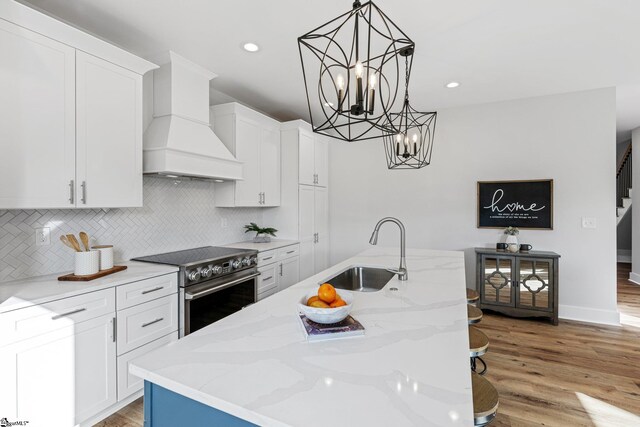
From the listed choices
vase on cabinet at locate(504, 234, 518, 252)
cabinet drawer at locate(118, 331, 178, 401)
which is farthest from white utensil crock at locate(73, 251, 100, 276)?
vase on cabinet at locate(504, 234, 518, 252)

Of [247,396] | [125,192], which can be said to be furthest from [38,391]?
[247,396]

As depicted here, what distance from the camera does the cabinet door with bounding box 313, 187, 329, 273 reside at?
4.50 m

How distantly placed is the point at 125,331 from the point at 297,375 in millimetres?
1681

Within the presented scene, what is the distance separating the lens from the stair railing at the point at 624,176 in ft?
19.7

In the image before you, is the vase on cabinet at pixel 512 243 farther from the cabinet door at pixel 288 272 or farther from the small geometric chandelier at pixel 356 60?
the cabinet door at pixel 288 272

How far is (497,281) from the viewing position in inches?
145

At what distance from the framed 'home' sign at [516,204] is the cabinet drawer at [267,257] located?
2677 mm

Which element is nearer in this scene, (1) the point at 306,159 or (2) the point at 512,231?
(2) the point at 512,231

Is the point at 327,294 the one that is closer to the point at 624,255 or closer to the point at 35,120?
the point at 35,120

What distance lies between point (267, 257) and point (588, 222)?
3.74 m

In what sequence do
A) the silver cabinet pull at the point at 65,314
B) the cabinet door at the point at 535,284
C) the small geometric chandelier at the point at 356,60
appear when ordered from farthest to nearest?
the cabinet door at the point at 535,284
the silver cabinet pull at the point at 65,314
the small geometric chandelier at the point at 356,60

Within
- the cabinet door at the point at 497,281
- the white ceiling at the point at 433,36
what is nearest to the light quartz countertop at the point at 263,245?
the white ceiling at the point at 433,36

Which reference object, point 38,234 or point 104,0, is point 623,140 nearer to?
point 104,0

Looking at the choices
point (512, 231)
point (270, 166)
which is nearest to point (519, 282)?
point (512, 231)
